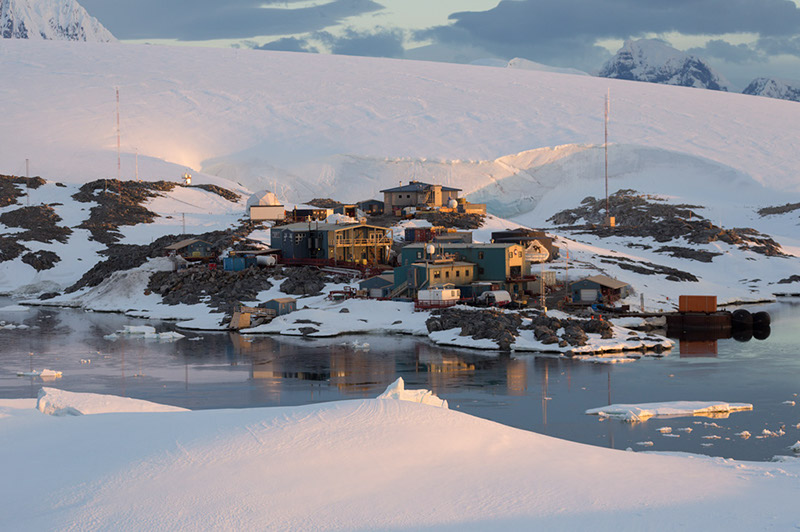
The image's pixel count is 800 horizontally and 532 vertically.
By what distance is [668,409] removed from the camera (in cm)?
3073

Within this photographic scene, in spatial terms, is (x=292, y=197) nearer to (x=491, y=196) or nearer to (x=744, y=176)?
(x=491, y=196)

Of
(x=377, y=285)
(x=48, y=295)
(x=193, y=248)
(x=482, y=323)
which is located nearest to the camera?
(x=482, y=323)

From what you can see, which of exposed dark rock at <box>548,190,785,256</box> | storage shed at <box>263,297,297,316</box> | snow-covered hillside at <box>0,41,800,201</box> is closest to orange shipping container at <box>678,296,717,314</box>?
storage shed at <box>263,297,297,316</box>

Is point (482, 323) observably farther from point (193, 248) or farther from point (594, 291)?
point (193, 248)

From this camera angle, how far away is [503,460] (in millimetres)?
21078

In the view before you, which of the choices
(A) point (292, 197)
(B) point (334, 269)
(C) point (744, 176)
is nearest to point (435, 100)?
(A) point (292, 197)

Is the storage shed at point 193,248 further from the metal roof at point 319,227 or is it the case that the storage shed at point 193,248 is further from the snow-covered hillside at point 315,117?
the snow-covered hillside at point 315,117

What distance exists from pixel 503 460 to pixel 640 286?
1753 inches

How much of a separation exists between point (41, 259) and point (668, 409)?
59059 millimetres

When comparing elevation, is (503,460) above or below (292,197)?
below

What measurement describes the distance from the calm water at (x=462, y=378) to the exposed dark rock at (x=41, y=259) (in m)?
25.6

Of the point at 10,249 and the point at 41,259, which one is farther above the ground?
the point at 10,249

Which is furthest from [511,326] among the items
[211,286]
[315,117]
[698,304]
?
[315,117]

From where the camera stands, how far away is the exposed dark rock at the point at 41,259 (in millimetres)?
75812
